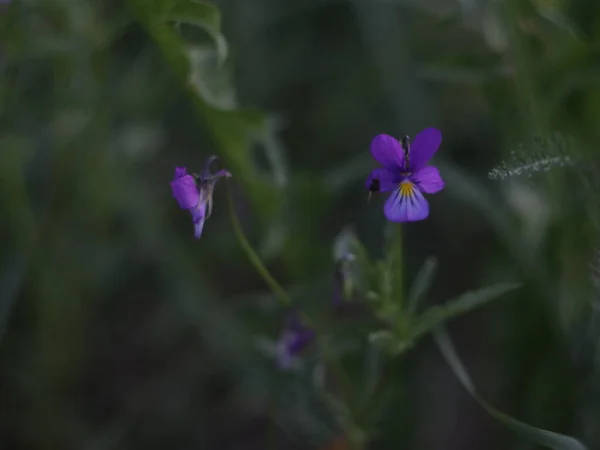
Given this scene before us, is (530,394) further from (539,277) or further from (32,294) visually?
(32,294)

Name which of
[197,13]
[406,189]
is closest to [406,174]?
[406,189]

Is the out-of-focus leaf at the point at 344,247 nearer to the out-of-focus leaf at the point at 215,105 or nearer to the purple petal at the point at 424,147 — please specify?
the purple petal at the point at 424,147

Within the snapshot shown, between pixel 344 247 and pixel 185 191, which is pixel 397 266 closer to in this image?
pixel 344 247

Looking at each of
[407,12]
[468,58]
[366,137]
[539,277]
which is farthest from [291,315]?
Result: [407,12]

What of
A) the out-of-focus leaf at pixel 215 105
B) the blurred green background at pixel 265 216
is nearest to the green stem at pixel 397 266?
the blurred green background at pixel 265 216

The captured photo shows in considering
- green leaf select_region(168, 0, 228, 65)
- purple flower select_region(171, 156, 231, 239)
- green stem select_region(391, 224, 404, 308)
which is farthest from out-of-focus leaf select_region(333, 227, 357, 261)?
green leaf select_region(168, 0, 228, 65)

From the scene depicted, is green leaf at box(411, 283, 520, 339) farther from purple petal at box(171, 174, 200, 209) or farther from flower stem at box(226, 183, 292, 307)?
purple petal at box(171, 174, 200, 209)

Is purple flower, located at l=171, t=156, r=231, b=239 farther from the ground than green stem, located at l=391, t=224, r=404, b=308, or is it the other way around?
purple flower, located at l=171, t=156, r=231, b=239

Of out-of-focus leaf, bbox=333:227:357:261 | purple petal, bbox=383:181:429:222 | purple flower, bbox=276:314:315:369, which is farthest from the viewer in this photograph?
purple flower, bbox=276:314:315:369
